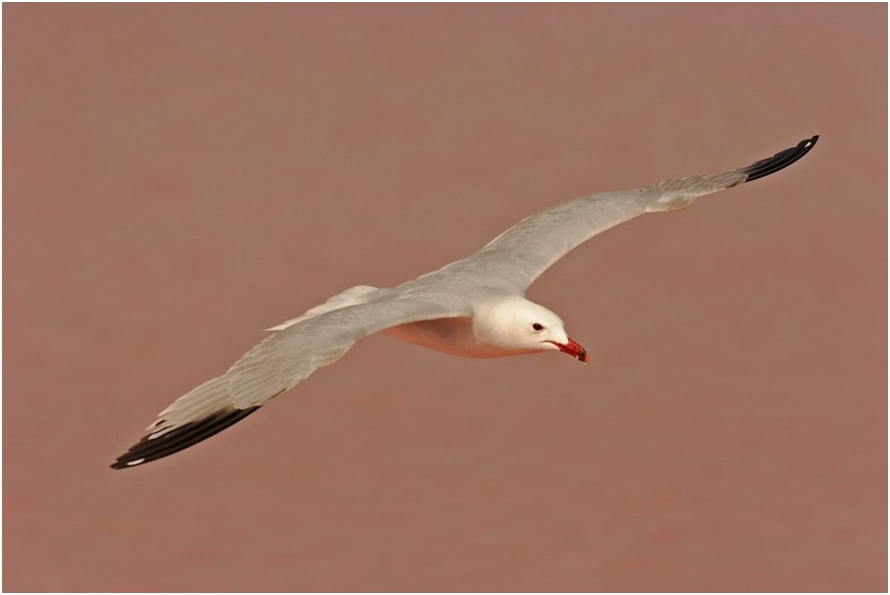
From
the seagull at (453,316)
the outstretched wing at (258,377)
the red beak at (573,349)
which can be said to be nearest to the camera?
the outstretched wing at (258,377)

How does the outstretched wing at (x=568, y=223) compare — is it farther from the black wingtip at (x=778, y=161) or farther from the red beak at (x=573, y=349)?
the red beak at (x=573, y=349)

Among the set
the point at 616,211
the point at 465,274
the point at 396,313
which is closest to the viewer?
the point at 396,313

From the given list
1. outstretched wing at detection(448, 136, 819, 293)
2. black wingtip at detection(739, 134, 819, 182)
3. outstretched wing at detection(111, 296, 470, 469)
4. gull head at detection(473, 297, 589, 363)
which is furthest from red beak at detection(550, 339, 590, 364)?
black wingtip at detection(739, 134, 819, 182)

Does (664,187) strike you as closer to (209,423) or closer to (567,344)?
(567,344)

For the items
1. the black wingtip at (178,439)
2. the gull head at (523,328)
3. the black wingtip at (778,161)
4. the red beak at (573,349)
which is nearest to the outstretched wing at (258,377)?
the black wingtip at (178,439)

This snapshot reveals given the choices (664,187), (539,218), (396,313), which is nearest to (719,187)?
(664,187)

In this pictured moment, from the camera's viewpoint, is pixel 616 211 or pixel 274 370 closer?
pixel 274 370

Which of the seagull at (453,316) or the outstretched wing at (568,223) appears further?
the outstretched wing at (568,223)

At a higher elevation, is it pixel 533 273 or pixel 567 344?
pixel 533 273
